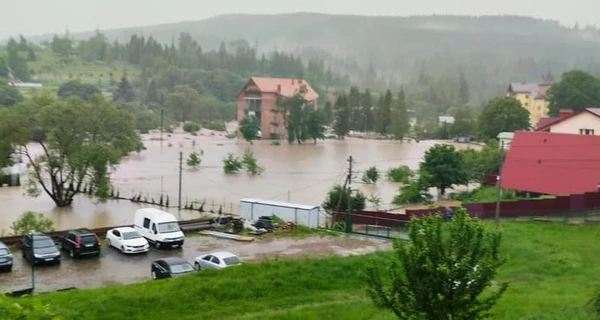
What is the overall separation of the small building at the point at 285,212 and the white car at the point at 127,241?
5.62 meters

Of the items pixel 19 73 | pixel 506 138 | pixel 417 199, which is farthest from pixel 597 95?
pixel 19 73

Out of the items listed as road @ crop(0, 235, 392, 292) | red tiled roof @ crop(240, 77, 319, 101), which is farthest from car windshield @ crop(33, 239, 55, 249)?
red tiled roof @ crop(240, 77, 319, 101)

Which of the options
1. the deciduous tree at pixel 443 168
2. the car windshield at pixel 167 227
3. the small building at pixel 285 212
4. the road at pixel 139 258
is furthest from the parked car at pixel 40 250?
the deciduous tree at pixel 443 168

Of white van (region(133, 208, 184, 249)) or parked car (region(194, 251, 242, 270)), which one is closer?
parked car (region(194, 251, 242, 270))

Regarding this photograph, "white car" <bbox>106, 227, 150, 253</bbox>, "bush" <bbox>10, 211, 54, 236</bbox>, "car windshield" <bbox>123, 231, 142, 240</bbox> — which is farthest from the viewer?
"bush" <bbox>10, 211, 54, 236</bbox>

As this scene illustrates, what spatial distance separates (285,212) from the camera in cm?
2181

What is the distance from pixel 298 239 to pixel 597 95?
5061 centimetres

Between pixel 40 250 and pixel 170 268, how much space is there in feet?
12.9

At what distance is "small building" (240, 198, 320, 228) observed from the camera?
70.3 feet

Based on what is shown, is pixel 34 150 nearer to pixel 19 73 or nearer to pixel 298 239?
pixel 298 239

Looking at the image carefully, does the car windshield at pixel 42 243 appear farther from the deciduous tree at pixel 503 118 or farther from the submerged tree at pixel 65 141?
the deciduous tree at pixel 503 118

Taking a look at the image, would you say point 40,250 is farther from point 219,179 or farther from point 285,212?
point 219,179

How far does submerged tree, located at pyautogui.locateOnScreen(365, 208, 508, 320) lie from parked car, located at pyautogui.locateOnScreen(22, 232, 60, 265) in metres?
11.1

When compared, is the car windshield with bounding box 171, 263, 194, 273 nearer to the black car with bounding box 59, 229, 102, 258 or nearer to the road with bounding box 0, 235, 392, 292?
the road with bounding box 0, 235, 392, 292
